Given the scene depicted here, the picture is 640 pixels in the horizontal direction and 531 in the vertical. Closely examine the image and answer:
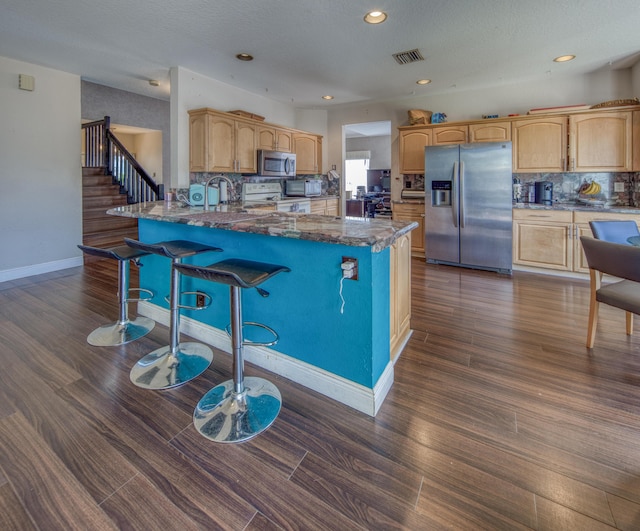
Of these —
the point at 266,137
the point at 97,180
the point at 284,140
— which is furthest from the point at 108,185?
the point at 284,140

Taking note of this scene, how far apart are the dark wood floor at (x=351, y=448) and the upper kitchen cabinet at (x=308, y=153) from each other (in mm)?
4529

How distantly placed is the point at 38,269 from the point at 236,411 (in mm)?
4348

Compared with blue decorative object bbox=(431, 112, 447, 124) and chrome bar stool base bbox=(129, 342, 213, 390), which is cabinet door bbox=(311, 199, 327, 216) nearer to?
blue decorative object bbox=(431, 112, 447, 124)

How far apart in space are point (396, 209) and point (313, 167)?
75.9 inches

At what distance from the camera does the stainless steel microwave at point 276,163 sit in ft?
17.3

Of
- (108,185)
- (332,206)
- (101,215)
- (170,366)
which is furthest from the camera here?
(332,206)

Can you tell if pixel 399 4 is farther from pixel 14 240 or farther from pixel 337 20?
pixel 14 240

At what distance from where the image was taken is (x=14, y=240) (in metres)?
4.35

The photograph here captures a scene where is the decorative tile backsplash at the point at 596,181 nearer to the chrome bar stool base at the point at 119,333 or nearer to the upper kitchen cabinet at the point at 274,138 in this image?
the upper kitchen cabinet at the point at 274,138

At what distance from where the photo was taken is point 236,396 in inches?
73.2

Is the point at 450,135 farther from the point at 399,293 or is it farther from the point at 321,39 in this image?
the point at 399,293

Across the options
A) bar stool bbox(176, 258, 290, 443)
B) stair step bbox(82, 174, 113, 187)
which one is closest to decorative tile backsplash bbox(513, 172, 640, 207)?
bar stool bbox(176, 258, 290, 443)

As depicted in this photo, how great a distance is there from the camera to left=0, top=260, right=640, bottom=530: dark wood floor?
1.27 meters

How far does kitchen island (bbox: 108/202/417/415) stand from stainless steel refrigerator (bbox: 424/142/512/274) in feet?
9.03
